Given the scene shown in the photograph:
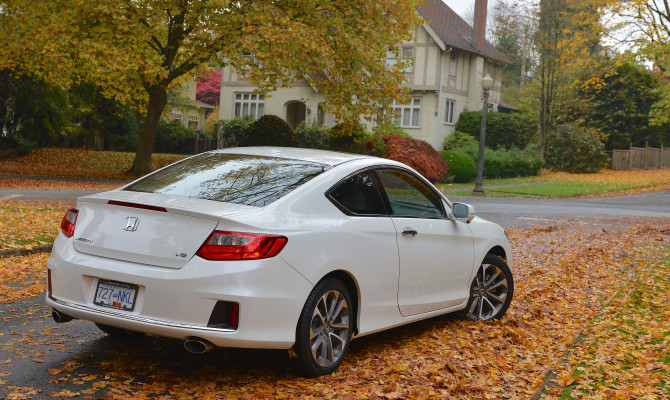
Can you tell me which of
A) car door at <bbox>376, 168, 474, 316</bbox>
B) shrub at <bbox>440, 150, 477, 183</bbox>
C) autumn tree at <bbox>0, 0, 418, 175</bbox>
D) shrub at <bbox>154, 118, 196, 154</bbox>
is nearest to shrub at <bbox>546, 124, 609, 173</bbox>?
shrub at <bbox>440, 150, 477, 183</bbox>

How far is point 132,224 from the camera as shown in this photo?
495 cm

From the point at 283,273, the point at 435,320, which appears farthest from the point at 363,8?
the point at 283,273

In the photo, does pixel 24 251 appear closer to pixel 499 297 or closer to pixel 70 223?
pixel 70 223

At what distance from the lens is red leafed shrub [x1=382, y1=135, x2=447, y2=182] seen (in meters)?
32.5

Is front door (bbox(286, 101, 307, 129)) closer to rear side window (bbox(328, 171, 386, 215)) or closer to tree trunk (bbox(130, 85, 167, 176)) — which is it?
tree trunk (bbox(130, 85, 167, 176))

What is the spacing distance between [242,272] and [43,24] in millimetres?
23263

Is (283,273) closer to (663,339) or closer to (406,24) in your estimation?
(663,339)

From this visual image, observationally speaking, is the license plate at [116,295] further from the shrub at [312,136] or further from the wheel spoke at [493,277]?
the shrub at [312,136]

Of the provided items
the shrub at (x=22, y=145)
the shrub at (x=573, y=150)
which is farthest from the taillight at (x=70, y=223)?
the shrub at (x=573, y=150)

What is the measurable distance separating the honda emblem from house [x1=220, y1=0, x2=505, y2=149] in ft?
134

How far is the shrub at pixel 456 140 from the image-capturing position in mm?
45344

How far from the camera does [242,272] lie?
183 inches

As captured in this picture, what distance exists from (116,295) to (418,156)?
93.6 feet

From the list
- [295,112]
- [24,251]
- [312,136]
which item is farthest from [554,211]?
[295,112]
